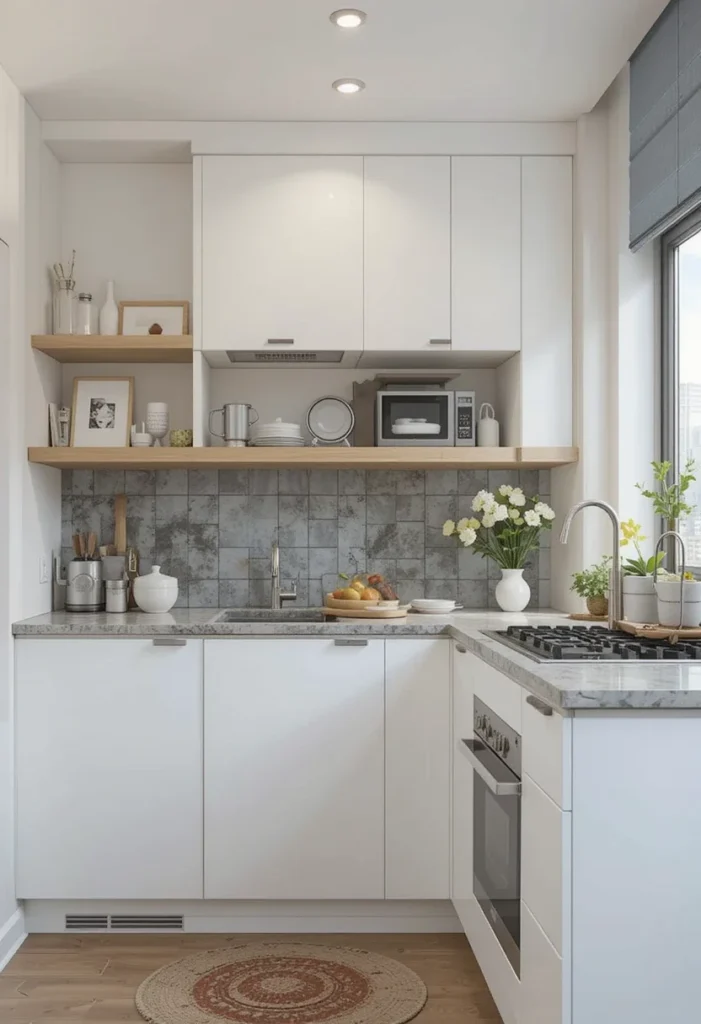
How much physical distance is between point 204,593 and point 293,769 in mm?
894

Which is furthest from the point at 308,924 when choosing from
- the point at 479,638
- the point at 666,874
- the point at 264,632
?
the point at 666,874

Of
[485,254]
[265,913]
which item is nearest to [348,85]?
[485,254]

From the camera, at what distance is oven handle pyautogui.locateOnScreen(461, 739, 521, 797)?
211 centimetres

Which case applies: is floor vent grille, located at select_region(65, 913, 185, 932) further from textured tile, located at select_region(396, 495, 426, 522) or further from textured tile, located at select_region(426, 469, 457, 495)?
textured tile, located at select_region(426, 469, 457, 495)

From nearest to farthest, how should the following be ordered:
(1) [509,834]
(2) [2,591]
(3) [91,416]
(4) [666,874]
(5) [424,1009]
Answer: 1. (4) [666,874]
2. (1) [509,834]
3. (5) [424,1009]
4. (2) [2,591]
5. (3) [91,416]

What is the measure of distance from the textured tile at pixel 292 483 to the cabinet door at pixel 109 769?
34.4 inches

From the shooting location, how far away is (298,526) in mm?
3822

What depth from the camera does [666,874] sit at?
5.75 ft

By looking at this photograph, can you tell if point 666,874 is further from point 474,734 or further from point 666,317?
point 666,317

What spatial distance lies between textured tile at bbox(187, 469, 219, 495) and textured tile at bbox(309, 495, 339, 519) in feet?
1.18

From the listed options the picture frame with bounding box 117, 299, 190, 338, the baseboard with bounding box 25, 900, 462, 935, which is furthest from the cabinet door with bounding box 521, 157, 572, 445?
the baseboard with bounding box 25, 900, 462, 935

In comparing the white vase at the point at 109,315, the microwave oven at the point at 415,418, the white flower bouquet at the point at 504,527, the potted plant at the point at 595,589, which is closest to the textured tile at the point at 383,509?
the white flower bouquet at the point at 504,527

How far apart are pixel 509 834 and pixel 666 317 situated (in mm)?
1887

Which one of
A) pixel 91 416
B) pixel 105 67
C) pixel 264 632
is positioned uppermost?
pixel 105 67
